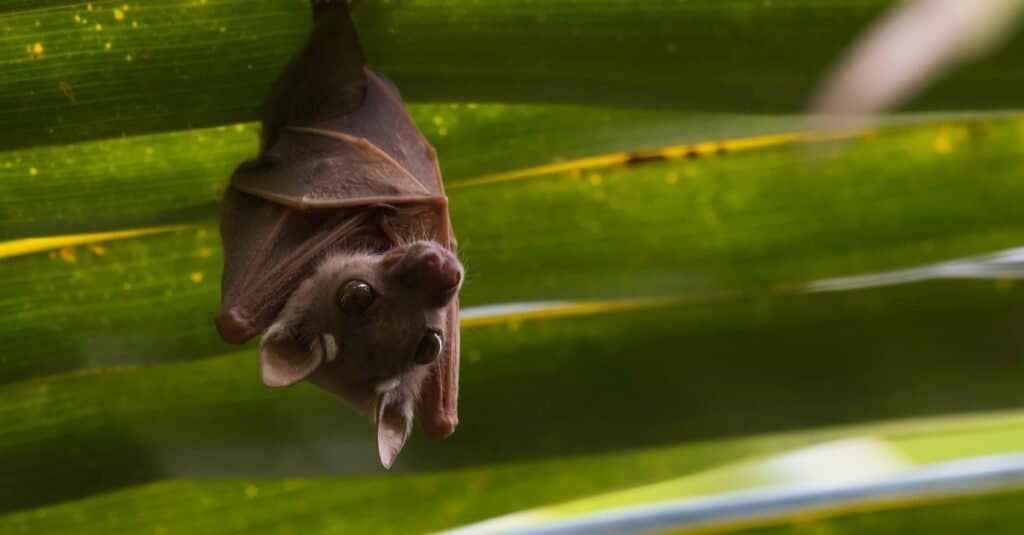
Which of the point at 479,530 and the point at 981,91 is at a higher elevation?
the point at 981,91

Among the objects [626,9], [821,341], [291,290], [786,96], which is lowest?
[291,290]

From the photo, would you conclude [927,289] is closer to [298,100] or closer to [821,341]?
[821,341]

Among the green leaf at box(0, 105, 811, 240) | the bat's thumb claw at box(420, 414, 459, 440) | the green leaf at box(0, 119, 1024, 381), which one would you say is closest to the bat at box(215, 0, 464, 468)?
the bat's thumb claw at box(420, 414, 459, 440)

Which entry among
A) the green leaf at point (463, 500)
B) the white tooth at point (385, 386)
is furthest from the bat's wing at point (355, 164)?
the green leaf at point (463, 500)

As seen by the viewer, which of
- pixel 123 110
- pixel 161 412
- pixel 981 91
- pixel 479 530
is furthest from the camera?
pixel 479 530

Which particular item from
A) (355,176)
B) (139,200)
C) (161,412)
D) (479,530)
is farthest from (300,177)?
(479,530)

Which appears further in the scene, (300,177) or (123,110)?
(300,177)

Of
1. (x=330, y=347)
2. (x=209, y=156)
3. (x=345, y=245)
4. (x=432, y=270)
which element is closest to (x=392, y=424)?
(x=330, y=347)
